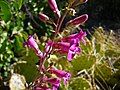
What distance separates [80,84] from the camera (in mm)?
3467

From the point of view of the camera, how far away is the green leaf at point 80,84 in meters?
3.46

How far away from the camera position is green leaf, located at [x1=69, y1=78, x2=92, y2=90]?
3.46 meters

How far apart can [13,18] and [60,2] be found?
1214 millimetres

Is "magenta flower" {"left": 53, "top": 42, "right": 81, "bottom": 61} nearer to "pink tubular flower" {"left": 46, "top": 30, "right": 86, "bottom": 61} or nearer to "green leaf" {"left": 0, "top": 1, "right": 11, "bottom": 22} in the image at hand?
"pink tubular flower" {"left": 46, "top": 30, "right": 86, "bottom": 61}

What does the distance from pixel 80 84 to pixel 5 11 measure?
0.82 m

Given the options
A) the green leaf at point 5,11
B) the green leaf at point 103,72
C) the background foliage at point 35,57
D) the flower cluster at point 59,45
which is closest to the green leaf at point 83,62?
the background foliage at point 35,57

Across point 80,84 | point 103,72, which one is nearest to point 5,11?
point 80,84

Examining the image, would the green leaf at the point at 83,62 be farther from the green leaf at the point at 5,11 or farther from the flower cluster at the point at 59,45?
the flower cluster at the point at 59,45

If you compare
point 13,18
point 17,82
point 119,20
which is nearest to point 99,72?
point 13,18

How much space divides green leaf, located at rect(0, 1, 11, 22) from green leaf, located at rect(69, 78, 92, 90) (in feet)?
2.37

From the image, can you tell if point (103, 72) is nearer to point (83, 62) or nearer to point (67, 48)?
point (83, 62)

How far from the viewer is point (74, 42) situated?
2293 millimetres

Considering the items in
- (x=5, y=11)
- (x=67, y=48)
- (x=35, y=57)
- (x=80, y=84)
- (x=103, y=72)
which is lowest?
(x=103, y=72)

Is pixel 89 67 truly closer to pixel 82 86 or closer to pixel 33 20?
pixel 82 86
